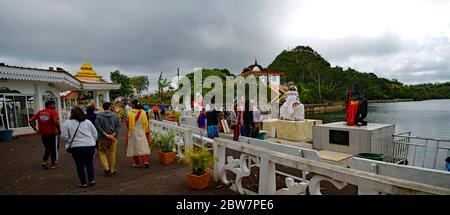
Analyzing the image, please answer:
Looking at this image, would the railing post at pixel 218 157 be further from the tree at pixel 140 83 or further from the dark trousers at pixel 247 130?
the tree at pixel 140 83

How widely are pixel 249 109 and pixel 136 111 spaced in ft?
13.2

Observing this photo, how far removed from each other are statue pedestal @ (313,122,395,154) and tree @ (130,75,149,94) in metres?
79.2

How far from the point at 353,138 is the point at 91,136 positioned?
23.2 ft

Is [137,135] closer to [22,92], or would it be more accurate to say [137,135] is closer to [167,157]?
[167,157]

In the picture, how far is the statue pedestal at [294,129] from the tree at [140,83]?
2996 inches

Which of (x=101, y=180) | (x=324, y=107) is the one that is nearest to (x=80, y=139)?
(x=101, y=180)

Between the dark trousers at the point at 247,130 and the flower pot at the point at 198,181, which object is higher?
the dark trousers at the point at 247,130

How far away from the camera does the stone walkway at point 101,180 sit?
417 centimetres

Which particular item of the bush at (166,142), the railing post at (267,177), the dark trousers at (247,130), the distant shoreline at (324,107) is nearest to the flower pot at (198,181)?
the railing post at (267,177)

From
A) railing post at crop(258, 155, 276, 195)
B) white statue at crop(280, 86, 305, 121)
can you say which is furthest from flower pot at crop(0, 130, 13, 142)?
white statue at crop(280, 86, 305, 121)

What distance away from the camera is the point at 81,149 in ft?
13.7

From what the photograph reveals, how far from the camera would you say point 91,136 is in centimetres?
434
